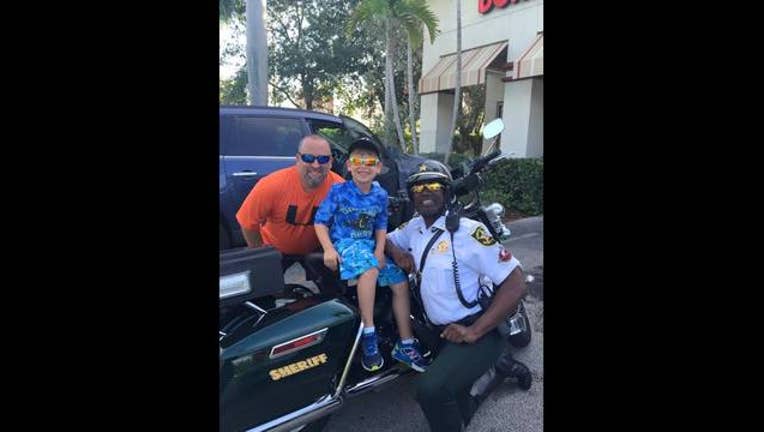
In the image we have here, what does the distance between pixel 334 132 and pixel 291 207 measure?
2.66 m

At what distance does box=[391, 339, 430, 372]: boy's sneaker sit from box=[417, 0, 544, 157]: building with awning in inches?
274

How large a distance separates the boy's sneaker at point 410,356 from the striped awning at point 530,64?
6.90 meters

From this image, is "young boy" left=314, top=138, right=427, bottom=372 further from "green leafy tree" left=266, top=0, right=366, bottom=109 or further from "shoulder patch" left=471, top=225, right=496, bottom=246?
"green leafy tree" left=266, top=0, right=366, bottom=109

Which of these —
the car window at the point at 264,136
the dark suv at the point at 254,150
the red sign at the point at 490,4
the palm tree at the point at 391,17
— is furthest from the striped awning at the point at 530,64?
the car window at the point at 264,136

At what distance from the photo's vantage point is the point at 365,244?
7.27 ft

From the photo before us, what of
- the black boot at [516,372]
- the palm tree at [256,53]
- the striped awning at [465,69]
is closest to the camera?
the black boot at [516,372]

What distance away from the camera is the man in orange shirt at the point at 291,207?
2438 millimetres

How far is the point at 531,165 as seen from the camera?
7.51 metres

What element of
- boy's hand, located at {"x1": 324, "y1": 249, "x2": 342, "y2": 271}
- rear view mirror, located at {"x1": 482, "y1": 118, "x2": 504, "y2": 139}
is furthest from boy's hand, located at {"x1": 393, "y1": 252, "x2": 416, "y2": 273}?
rear view mirror, located at {"x1": 482, "y1": 118, "x2": 504, "y2": 139}

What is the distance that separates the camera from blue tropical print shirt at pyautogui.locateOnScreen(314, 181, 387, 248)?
2262 millimetres

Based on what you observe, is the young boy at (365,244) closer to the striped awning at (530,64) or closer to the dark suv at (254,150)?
the dark suv at (254,150)
